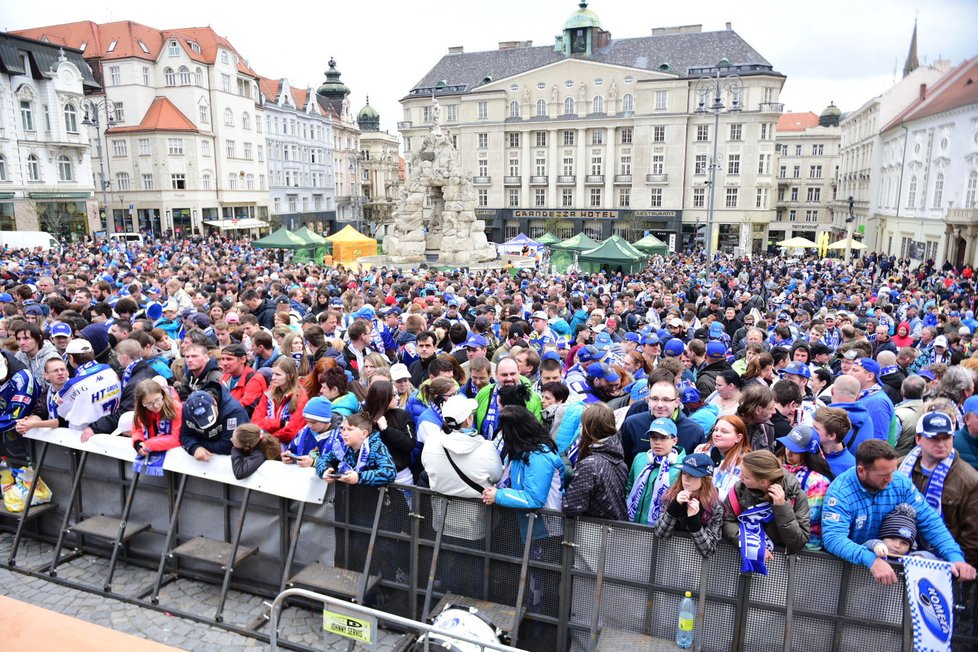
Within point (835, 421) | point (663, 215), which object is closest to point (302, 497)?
point (835, 421)

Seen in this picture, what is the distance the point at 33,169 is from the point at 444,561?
49.8m

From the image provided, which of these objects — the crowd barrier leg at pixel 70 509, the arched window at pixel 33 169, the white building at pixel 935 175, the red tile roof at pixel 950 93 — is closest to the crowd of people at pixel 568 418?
the crowd barrier leg at pixel 70 509

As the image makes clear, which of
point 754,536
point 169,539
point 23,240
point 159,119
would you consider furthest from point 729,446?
point 159,119

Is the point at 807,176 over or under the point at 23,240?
over

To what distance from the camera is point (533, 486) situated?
4602 millimetres

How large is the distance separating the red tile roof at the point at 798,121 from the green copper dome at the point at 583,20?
1277 inches

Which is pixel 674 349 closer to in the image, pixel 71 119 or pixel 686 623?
pixel 686 623

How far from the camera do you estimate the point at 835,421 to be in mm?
4637

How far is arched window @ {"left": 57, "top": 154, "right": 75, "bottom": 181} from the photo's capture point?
4428 centimetres

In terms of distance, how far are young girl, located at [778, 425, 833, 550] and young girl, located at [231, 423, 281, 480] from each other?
4.10m

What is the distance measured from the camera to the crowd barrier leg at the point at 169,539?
5.61 meters

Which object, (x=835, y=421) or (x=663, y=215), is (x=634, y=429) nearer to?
(x=835, y=421)

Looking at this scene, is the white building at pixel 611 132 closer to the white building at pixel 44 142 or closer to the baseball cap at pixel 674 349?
the white building at pixel 44 142

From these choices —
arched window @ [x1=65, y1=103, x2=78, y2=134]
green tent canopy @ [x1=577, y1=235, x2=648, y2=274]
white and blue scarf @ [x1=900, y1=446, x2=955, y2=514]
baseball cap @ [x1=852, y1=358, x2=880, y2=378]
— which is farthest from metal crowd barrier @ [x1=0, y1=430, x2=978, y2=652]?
arched window @ [x1=65, y1=103, x2=78, y2=134]
